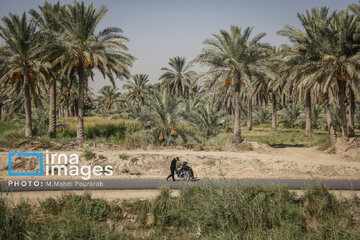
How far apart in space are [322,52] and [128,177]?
17.8 m

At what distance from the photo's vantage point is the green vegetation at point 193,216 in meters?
7.94

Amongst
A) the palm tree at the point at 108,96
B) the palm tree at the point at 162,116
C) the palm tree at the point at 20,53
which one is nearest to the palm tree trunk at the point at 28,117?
the palm tree at the point at 20,53

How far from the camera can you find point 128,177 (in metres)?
12.9

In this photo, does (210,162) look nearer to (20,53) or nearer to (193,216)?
(193,216)

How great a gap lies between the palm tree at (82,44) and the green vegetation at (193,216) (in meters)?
11.2

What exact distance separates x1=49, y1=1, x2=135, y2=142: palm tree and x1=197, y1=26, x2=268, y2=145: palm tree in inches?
277

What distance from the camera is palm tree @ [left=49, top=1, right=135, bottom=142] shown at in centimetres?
1861

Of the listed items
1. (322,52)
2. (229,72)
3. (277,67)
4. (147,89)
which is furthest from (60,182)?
(147,89)

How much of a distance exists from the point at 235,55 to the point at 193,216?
1524 cm

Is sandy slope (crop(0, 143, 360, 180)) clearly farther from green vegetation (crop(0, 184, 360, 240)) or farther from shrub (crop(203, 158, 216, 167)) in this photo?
green vegetation (crop(0, 184, 360, 240))

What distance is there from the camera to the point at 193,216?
8562mm

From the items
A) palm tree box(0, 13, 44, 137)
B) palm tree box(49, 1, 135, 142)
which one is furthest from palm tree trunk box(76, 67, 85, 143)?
palm tree box(0, 13, 44, 137)

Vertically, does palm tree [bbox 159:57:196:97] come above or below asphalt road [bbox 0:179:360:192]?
above

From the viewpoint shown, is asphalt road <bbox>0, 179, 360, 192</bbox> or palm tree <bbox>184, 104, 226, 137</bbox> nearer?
asphalt road <bbox>0, 179, 360, 192</bbox>
